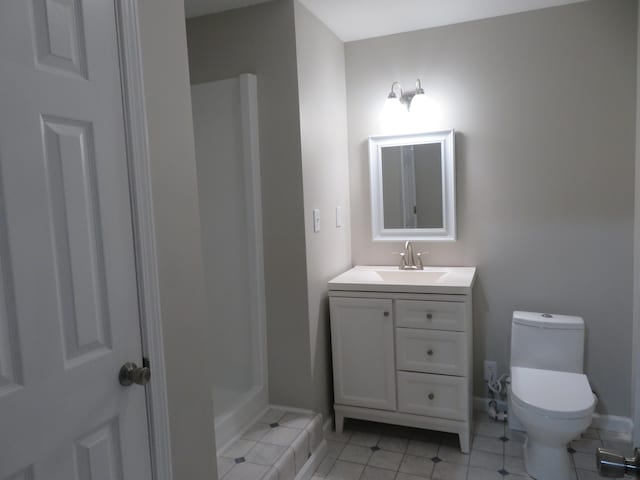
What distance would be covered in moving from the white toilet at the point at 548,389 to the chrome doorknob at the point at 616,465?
1458mm

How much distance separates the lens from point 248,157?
237 centimetres

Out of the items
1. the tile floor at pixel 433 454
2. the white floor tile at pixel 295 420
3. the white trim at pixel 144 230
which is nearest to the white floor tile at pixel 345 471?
the tile floor at pixel 433 454

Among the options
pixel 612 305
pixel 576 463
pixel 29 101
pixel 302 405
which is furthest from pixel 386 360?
pixel 29 101

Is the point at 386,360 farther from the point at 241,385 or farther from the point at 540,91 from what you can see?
the point at 540,91

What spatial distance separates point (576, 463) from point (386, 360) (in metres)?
1.04

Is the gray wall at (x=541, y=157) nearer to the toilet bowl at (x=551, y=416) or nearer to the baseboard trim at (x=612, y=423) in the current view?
the baseboard trim at (x=612, y=423)

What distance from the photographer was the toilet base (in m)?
2.15

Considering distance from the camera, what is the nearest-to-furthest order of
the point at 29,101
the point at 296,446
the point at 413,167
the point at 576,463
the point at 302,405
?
the point at 29,101
the point at 296,446
the point at 576,463
the point at 302,405
the point at 413,167

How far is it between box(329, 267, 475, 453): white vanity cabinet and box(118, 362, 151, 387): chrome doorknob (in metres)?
1.44

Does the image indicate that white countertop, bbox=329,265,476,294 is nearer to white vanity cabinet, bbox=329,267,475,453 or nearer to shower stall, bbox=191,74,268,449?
white vanity cabinet, bbox=329,267,475,453

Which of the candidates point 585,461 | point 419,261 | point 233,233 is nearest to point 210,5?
point 233,233

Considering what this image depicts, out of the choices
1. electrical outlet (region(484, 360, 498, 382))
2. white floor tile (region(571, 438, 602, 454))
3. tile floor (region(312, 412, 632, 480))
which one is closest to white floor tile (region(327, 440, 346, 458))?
tile floor (region(312, 412, 632, 480))

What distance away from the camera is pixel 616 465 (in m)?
0.72

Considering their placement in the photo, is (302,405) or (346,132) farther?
(346,132)
